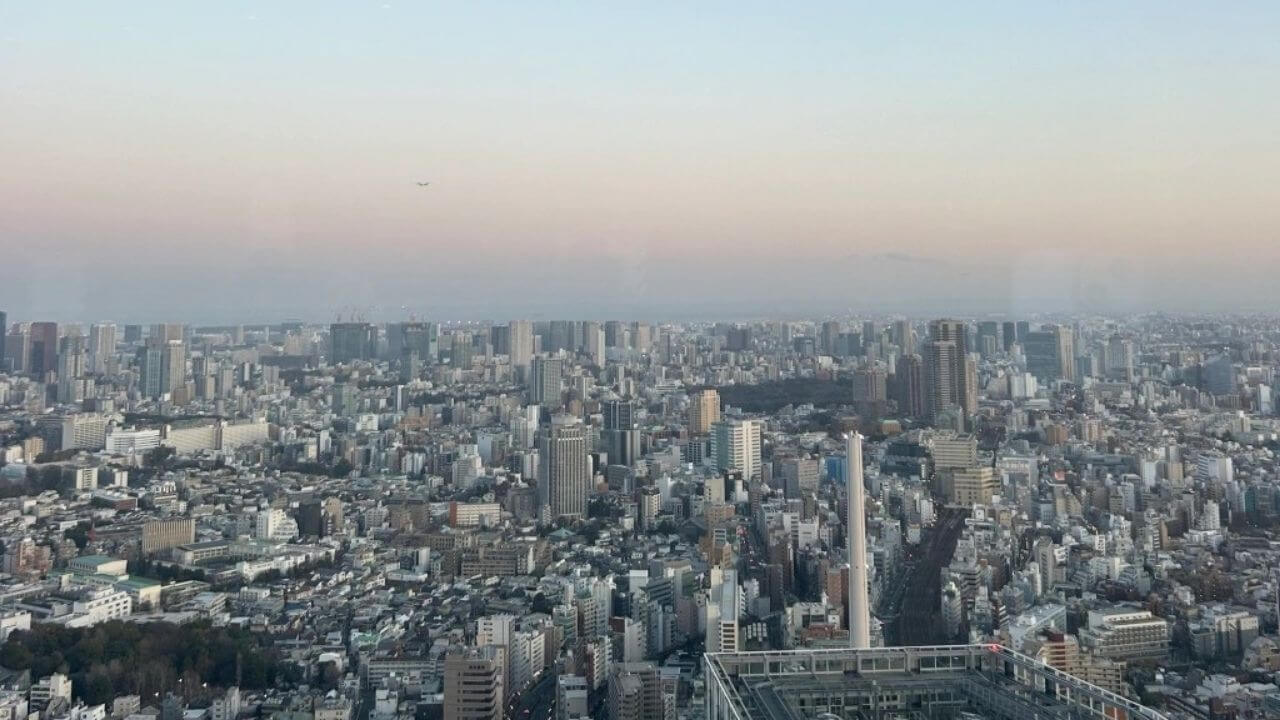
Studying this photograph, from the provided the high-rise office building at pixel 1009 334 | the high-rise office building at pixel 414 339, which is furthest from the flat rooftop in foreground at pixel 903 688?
the high-rise office building at pixel 414 339

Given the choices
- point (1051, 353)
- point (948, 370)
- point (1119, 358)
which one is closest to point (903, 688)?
point (1119, 358)

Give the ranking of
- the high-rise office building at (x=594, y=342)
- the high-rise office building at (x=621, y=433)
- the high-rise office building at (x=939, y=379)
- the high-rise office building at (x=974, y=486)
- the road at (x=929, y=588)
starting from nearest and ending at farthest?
the road at (x=929, y=588) < the high-rise office building at (x=974, y=486) < the high-rise office building at (x=939, y=379) < the high-rise office building at (x=594, y=342) < the high-rise office building at (x=621, y=433)

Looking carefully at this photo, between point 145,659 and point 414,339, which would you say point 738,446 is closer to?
point 414,339

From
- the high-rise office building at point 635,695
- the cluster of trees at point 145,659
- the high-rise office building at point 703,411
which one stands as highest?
the high-rise office building at point 703,411

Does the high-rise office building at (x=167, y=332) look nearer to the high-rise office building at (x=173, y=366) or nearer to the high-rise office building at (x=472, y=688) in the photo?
the high-rise office building at (x=173, y=366)

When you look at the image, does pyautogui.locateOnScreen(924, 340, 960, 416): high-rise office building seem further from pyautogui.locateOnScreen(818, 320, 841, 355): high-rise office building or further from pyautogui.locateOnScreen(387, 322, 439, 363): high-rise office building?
pyautogui.locateOnScreen(387, 322, 439, 363): high-rise office building
